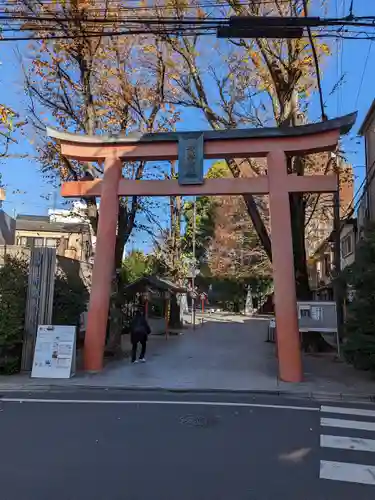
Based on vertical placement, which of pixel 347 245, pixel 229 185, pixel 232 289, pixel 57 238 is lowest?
pixel 229 185

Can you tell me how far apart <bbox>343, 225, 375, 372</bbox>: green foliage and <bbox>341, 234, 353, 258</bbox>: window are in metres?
12.8

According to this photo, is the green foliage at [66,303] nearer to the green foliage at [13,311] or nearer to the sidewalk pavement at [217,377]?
the green foliage at [13,311]

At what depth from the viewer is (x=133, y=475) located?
5012 mm

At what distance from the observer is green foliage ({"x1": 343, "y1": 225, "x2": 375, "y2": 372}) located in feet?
34.7

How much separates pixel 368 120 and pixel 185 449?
52.8 feet

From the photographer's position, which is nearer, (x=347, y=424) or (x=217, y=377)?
(x=347, y=424)

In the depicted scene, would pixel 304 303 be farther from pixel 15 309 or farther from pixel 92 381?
pixel 15 309

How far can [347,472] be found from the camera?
17.4 ft

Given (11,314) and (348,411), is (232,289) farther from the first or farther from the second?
(348,411)

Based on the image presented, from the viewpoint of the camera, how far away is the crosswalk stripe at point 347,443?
621cm

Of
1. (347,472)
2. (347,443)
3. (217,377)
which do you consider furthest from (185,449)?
(217,377)

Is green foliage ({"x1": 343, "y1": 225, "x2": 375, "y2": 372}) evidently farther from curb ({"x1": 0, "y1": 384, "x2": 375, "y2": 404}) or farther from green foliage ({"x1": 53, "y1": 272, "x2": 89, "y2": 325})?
green foliage ({"x1": 53, "y1": 272, "x2": 89, "y2": 325})

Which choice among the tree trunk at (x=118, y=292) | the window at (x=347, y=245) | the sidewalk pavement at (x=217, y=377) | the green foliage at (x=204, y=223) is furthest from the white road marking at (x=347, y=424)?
the green foliage at (x=204, y=223)

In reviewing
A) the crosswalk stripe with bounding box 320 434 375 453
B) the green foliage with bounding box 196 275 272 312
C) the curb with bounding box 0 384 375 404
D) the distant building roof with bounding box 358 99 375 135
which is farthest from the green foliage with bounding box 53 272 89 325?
the green foliage with bounding box 196 275 272 312
